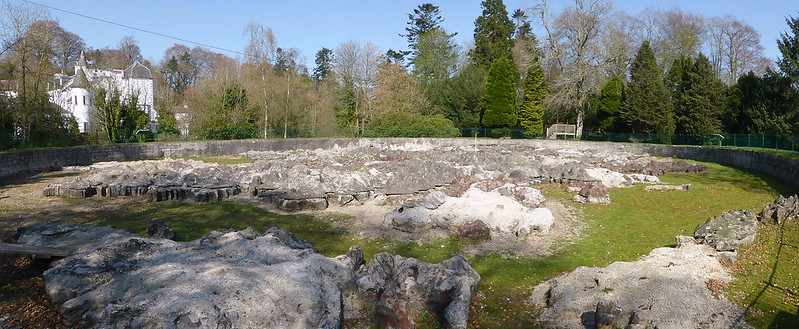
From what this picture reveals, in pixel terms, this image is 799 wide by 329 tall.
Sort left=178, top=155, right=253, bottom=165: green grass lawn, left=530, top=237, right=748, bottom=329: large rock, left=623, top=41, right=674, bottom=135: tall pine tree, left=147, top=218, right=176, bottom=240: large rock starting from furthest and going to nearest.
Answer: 1. left=623, top=41, right=674, bottom=135: tall pine tree
2. left=178, top=155, right=253, bottom=165: green grass lawn
3. left=147, top=218, right=176, bottom=240: large rock
4. left=530, top=237, right=748, bottom=329: large rock

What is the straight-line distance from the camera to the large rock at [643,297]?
Answer: 6.29m

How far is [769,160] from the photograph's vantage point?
2250 centimetres

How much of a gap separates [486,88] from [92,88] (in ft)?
107

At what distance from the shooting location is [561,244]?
1108 centimetres

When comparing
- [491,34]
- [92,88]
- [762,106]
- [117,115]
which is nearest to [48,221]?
[117,115]

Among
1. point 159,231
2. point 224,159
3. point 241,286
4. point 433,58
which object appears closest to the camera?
point 241,286

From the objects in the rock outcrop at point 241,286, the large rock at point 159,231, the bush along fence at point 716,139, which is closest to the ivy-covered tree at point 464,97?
the bush along fence at point 716,139

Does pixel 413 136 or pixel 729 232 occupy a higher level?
pixel 413 136

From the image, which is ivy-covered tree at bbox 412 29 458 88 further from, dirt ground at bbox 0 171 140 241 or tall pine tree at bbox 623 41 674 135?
dirt ground at bbox 0 171 140 241

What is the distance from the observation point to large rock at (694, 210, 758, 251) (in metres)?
9.53

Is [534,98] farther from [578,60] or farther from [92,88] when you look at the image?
[92,88]

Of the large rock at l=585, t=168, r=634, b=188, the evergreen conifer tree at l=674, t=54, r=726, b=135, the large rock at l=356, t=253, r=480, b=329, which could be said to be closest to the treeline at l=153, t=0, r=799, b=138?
the evergreen conifer tree at l=674, t=54, r=726, b=135

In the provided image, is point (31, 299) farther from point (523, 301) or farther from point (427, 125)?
point (427, 125)

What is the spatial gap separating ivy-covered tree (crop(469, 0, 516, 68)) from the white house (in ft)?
114
